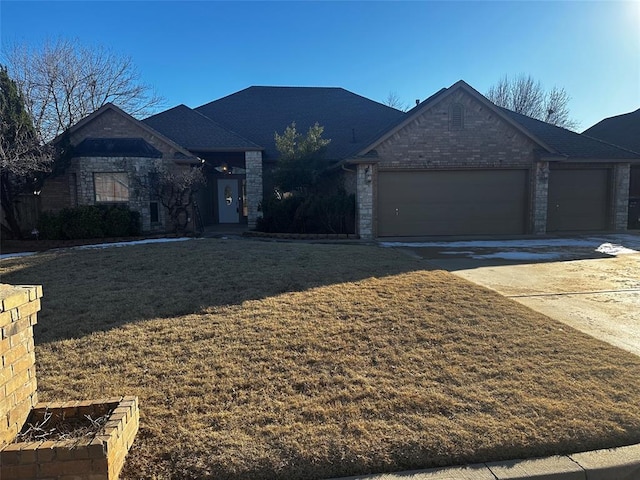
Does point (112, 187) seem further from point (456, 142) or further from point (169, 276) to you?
point (456, 142)

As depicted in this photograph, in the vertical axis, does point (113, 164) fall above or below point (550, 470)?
above

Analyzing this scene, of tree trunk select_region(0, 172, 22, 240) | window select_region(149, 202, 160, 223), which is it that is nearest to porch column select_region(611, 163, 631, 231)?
window select_region(149, 202, 160, 223)

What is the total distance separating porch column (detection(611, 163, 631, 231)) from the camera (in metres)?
16.7

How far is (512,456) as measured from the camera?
2.86 m

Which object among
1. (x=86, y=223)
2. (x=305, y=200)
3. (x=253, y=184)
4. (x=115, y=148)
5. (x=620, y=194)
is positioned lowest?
(x=86, y=223)

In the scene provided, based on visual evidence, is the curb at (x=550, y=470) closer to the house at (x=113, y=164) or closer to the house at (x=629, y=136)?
the house at (x=113, y=164)

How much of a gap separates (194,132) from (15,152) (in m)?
6.88

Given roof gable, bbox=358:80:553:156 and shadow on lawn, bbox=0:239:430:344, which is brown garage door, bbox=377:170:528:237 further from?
shadow on lawn, bbox=0:239:430:344

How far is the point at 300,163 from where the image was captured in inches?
615

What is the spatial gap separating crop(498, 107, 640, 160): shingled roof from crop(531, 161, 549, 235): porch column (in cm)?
87

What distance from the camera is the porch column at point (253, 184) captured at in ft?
57.4

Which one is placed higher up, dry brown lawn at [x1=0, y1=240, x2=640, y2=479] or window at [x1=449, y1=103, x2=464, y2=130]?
window at [x1=449, y1=103, x2=464, y2=130]

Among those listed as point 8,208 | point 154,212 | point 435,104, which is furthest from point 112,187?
point 435,104

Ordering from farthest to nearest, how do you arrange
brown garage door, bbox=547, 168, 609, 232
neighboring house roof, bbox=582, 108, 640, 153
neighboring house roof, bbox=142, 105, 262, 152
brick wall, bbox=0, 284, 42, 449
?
neighboring house roof, bbox=582, 108, 640, 153, neighboring house roof, bbox=142, 105, 262, 152, brown garage door, bbox=547, 168, 609, 232, brick wall, bbox=0, 284, 42, 449
